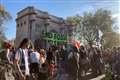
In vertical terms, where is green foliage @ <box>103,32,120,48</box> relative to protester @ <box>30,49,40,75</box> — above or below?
A: above

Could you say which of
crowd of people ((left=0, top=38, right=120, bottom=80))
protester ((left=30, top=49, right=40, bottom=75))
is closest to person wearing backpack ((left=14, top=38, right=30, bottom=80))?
crowd of people ((left=0, top=38, right=120, bottom=80))

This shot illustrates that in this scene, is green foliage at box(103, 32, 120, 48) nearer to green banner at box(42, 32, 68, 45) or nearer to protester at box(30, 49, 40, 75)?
green banner at box(42, 32, 68, 45)

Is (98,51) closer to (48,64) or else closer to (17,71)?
(48,64)

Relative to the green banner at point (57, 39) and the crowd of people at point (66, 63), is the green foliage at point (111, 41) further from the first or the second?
the crowd of people at point (66, 63)

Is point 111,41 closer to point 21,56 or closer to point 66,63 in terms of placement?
point 66,63

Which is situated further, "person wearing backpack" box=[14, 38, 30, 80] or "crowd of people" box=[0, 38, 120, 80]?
"crowd of people" box=[0, 38, 120, 80]

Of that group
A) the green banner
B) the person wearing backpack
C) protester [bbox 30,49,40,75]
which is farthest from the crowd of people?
the green banner

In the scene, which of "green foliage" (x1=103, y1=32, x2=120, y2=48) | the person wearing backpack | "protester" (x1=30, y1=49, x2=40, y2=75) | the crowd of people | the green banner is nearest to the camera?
the person wearing backpack

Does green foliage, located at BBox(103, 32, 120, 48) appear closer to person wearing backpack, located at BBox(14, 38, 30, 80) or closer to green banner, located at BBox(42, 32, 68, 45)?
green banner, located at BBox(42, 32, 68, 45)

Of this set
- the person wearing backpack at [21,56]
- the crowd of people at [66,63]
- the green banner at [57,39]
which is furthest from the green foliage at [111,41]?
the person wearing backpack at [21,56]

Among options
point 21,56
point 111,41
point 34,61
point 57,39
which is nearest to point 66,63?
point 34,61

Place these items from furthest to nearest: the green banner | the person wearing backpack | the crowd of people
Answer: the green banner, the crowd of people, the person wearing backpack

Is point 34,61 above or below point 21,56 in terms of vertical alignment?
below

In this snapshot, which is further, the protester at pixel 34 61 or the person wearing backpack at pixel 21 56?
the protester at pixel 34 61
